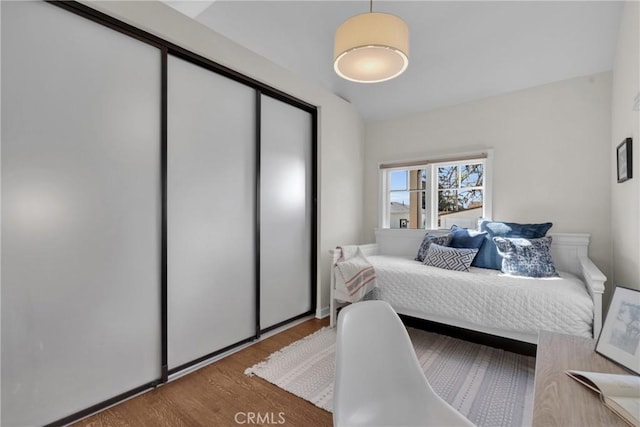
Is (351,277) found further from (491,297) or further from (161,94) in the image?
(161,94)

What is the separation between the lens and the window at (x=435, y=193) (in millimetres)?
3379

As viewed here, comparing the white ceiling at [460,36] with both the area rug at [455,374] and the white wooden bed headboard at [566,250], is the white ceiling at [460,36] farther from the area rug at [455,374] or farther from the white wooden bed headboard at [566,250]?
the area rug at [455,374]

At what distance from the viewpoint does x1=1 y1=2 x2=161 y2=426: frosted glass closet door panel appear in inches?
58.7

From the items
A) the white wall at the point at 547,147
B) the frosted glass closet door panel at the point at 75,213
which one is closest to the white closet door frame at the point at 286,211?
the frosted glass closet door panel at the point at 75,213

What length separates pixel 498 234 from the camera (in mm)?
2879

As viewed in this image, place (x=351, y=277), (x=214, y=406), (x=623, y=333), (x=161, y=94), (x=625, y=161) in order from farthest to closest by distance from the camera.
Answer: (x=351, y=277), (x=161, y=94), (x=625, y=161), (x=214, y=406), (x=623, y=333)

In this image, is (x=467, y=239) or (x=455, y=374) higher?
(x=467, y=239)

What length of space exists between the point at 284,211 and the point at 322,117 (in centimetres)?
116

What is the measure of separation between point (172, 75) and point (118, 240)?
1.18 meters

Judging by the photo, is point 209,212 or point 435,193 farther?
point 435,193

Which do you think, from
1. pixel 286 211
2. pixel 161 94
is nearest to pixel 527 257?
pixel 286 211

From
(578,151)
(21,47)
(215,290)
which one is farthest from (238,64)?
(578,151)

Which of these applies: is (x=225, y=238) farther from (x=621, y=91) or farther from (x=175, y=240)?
(x=621, y=91)
